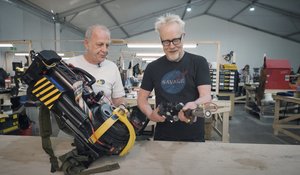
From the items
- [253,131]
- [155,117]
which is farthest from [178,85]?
[253,131]

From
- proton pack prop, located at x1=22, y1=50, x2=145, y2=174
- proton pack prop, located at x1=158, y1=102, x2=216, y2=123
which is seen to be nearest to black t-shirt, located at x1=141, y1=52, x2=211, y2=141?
proton pack prop, located at x1=158, y1=102, x2=216, y2=123

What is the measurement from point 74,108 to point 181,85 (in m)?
0.84

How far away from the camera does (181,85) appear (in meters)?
1.54

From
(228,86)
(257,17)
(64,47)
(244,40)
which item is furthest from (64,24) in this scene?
(244,40)

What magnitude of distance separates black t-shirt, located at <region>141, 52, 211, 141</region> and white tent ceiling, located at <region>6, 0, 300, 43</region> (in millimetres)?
5844

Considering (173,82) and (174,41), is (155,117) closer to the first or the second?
(173,82)

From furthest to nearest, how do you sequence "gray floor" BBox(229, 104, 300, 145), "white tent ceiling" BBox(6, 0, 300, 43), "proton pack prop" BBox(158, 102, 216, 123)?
"white tent ceiling" BBox(6, 0, 300, 43), "gray floor" BBox(229, 104, 300, 145), "proton pack prop" BBox(158, 102, 216, 123)

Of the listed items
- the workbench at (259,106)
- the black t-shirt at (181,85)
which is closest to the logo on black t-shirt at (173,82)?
the black t-shirt at (181,85)

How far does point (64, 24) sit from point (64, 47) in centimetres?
130

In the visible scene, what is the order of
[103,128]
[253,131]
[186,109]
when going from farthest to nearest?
[253,131], [186,109], [103,128]

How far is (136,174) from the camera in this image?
984 mm

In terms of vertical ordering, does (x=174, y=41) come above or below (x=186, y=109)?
above

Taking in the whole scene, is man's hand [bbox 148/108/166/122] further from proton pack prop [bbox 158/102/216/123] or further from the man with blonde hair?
proton pack prop [bbox 158/102/216/123]

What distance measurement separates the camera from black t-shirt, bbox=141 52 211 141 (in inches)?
60.6
